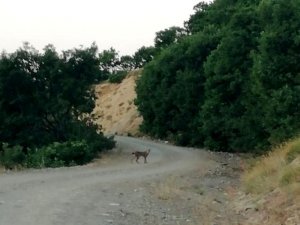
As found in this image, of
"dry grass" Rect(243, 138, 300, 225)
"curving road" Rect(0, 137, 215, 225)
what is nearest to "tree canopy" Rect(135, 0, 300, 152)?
"curving road" Rect(0, 137, 215, 225)

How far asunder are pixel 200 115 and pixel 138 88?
1730 centimetres

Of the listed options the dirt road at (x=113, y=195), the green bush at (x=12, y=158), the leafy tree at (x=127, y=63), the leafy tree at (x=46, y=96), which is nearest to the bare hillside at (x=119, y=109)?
the leafy tree at (x=127, y=63)

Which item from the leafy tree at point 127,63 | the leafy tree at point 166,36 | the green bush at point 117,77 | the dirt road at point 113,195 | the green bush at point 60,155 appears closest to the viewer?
the dirt road at point 113,195

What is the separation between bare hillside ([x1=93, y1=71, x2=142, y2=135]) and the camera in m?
66.9

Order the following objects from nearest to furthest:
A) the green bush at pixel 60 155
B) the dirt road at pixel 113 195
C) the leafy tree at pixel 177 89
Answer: the dirt road at pixel 113 195 → the green bush at pixel 60 155 → the leafy tree at pixel 177 89

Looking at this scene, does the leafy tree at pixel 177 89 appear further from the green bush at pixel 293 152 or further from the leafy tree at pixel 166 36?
the green bush at pixel 293 152

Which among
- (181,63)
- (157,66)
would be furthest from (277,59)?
(157,66)

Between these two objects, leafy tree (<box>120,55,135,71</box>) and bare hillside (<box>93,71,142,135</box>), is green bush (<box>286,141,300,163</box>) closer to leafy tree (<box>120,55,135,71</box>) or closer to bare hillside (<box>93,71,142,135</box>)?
bare hillside (<box>93,71,142,135</box>)

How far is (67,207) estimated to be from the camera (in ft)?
41.9

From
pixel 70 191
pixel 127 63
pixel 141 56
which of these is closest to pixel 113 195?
pixel 70 191

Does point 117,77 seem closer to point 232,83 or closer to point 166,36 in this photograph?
point 166,36

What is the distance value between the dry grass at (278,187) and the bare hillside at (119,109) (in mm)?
44278

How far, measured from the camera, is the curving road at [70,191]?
1156 centimetres

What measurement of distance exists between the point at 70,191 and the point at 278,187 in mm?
5631
